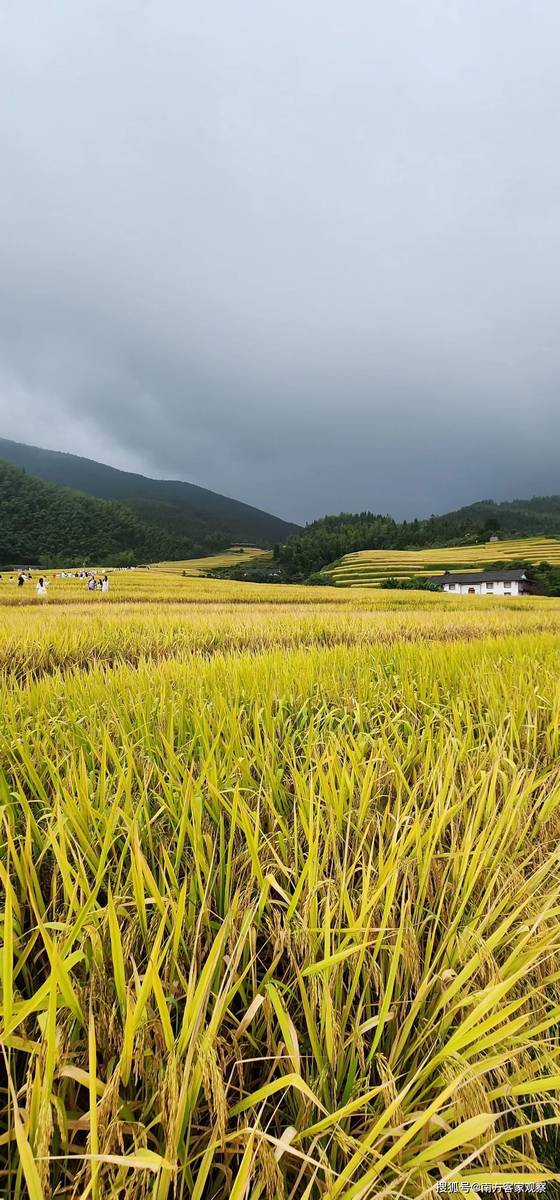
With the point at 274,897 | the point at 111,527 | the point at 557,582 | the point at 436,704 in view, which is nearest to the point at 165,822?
the point at 274,897

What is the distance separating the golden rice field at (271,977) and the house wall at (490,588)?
61158mm

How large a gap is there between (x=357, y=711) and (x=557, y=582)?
206 feet

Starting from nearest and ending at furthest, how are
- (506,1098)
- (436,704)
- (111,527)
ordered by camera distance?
1. (506,1098)
2. (436,704)
3. (111,527)

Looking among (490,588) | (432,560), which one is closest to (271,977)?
(490,588)

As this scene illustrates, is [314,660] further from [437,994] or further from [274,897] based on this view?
[437,994]

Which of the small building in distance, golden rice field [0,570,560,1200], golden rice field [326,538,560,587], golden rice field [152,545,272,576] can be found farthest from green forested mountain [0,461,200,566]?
golden rice field [0,570,560,1200]

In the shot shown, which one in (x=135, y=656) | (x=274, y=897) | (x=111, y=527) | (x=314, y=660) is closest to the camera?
(x=274, y=897)

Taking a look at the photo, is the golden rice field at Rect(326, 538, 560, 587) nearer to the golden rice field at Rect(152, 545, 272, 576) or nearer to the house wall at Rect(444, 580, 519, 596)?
the house wall at Rect(444, 580, 519, 596)

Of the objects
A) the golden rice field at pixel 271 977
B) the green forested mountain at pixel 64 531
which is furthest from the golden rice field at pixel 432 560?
the golden rice field at pixel 271 977

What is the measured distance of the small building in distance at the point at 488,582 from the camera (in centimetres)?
5830

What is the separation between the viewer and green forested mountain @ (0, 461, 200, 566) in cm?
9350

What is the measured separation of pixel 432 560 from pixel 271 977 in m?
75.9

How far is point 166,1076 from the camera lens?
623mm

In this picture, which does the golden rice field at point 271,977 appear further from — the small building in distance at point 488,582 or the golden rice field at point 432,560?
the small building in distance at point 488,582
